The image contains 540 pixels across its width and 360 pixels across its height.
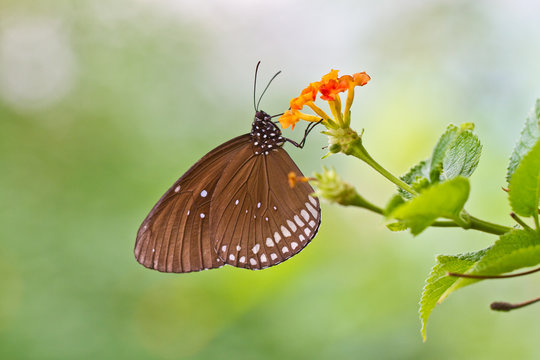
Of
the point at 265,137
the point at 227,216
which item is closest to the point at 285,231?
the point at 227,216

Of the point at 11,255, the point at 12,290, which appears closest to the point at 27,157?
the point at 11,255

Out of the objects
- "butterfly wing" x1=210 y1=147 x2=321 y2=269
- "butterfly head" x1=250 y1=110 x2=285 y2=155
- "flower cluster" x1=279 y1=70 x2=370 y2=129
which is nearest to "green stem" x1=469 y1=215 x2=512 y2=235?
"flower cluster" x1=279 y1=70 x2=370 y2=129

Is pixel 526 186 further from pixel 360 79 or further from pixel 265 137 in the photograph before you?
pixel 265 137

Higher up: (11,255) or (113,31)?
(113,31)

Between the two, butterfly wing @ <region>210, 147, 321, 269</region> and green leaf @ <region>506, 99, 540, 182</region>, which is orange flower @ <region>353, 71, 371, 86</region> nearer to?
green leaf @ <region>506, 99, 540, 182</region>

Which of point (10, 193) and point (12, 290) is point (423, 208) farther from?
point (10, 193)

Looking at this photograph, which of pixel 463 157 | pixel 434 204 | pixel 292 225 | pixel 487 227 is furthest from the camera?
pixel 292 225

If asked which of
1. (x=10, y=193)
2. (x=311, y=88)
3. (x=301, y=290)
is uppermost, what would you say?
(x=10, y=193)

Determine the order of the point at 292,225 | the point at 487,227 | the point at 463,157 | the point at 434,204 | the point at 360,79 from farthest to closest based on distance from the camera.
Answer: the point at 292,225
the point at 360,79
the point at 463,157
the point at 487,227
the point at 434,204
